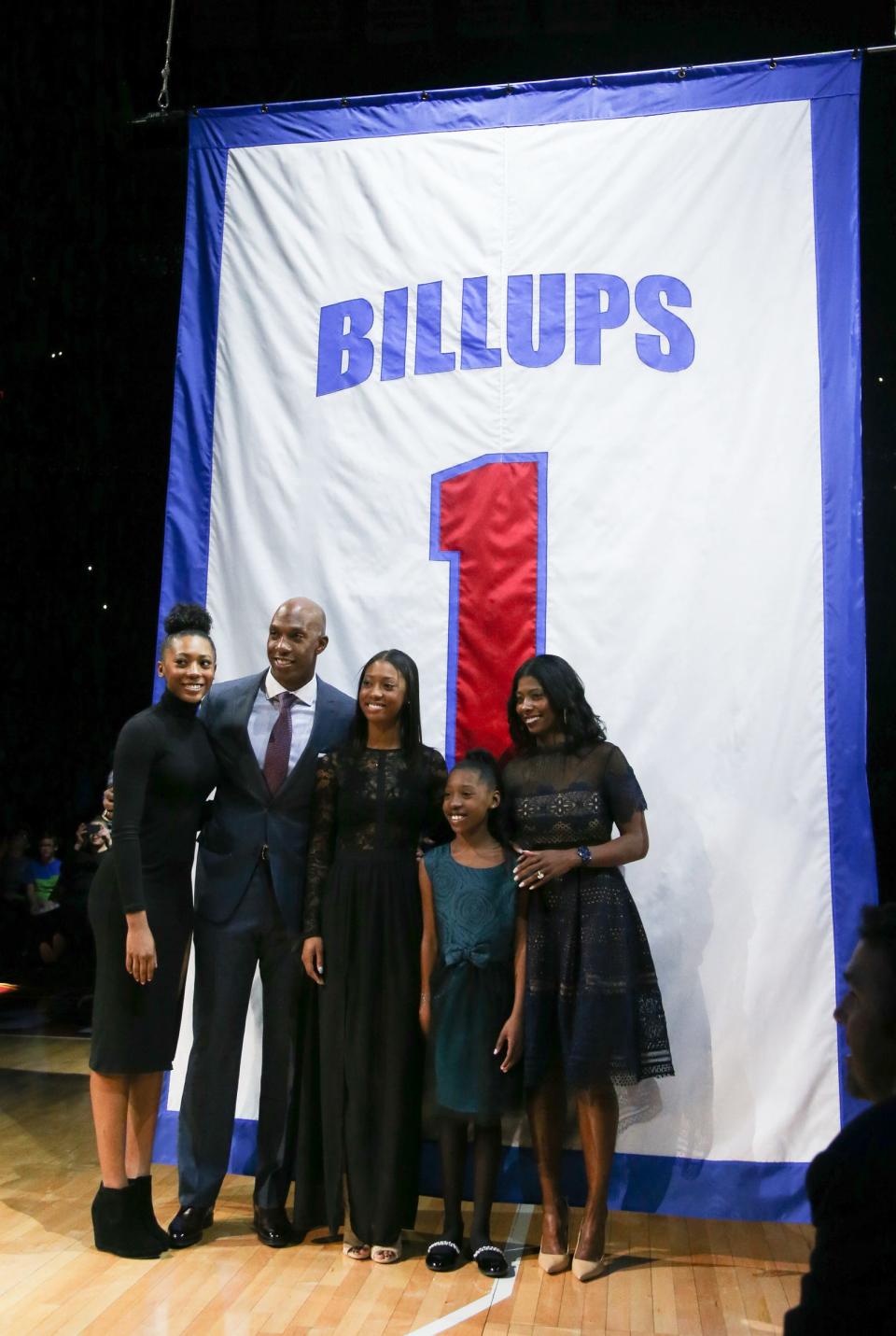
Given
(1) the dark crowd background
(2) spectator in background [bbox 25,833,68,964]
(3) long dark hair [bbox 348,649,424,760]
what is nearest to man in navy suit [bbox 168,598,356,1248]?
(3) long dark hair [bbox 348,649,424,760]

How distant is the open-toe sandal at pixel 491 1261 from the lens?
2.91m

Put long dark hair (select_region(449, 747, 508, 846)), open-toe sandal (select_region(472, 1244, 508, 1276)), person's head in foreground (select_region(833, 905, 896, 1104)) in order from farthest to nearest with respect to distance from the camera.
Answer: long dark hair (select_region(449, 747, 508, 846))
open-toe sandal (select_region(472, 1244, 508, 1276))
person's head in foreground (select_region(833, 905, 896, 1104))

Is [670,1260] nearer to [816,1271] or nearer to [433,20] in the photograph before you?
[816,1271]

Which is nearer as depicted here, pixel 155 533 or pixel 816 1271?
pixel 816 1271

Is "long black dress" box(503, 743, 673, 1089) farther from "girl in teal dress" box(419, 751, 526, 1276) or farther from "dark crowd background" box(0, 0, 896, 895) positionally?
"dark crowd background" box(0, 0, 896, 895)

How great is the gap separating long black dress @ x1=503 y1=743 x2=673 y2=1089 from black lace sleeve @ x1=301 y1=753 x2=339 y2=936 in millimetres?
473

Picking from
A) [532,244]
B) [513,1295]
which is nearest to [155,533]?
[532,244]

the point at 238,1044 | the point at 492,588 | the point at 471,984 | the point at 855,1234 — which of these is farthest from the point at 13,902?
the point at 855,1234

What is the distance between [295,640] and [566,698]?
754 millimetres

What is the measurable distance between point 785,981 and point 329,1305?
55.5 inches

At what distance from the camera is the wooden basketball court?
263 cm

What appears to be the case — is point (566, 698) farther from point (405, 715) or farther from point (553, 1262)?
point (553, 1262)

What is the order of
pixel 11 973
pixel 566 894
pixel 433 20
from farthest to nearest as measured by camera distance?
pixel 11 973
pixel 433 20
pixel 566 894

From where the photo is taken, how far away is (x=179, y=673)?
3.15 meters
